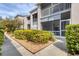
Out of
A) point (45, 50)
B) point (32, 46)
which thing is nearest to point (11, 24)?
point (32, 46)

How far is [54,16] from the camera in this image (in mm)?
4281

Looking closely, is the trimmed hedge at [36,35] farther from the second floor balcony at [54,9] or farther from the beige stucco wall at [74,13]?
the beige stucco wall at [74,13]

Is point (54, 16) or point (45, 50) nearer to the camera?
point (45, 50)

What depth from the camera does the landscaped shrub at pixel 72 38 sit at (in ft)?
13.3

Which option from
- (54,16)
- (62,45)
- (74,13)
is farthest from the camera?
(54,16)

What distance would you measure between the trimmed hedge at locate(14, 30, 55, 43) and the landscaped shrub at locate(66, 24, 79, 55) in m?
0.43

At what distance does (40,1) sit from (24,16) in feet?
1.96

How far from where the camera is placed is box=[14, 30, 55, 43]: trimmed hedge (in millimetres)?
4172

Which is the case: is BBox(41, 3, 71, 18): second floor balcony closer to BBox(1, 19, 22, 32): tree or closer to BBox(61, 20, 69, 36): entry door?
BBox(61, 20, 69, 36): entry door

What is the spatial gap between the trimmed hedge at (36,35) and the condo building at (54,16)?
12cm

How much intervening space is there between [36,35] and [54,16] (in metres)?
A: 0.72

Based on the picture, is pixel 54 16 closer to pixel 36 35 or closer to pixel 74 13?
pixel 74 13

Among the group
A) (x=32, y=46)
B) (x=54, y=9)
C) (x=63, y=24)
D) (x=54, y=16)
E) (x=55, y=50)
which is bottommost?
(x=55, y=50)

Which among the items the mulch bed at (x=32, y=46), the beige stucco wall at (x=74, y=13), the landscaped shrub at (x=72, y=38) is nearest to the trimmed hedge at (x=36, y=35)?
the mulch bed at (x=32, y=46)
